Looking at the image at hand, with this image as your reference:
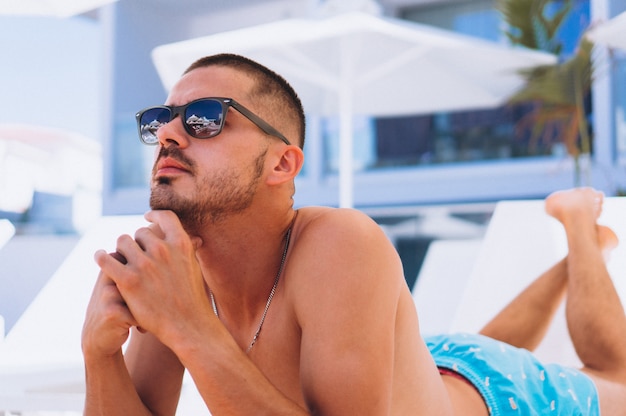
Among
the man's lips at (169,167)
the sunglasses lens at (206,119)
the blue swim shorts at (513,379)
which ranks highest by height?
the sunglasses lens at (206,119)

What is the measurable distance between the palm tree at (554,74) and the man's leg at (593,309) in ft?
13.2

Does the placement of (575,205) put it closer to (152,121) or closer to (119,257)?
(152,121)

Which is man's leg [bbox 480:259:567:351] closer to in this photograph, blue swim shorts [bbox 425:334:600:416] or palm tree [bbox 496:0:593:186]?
blue swim shorts [bbox 425:334:600:416]

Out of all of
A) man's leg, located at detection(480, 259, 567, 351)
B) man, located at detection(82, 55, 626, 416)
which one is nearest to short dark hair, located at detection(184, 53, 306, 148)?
man, located at detection(82, 55, 626, 416)

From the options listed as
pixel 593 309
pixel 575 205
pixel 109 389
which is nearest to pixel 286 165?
pixel 109 389

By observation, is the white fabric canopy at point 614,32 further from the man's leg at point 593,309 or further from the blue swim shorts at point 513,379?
the blue swim shorts at point 513,379

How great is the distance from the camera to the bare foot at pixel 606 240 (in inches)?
116

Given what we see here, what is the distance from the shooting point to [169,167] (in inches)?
57.2

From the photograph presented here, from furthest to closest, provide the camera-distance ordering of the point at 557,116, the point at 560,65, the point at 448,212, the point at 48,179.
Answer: the point at 448,212, the point at 557,116, the point at 560,65, the point at 48,179

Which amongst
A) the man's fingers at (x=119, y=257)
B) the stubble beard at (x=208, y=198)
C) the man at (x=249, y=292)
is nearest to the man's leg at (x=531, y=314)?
the man at (x=249, y=292)

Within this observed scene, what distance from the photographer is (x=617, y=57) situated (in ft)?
26.2

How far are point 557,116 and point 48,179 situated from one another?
5538 millimetres

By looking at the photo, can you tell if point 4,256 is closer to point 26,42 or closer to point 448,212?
point 448,212

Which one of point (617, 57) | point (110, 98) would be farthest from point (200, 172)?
point (110, 98)
